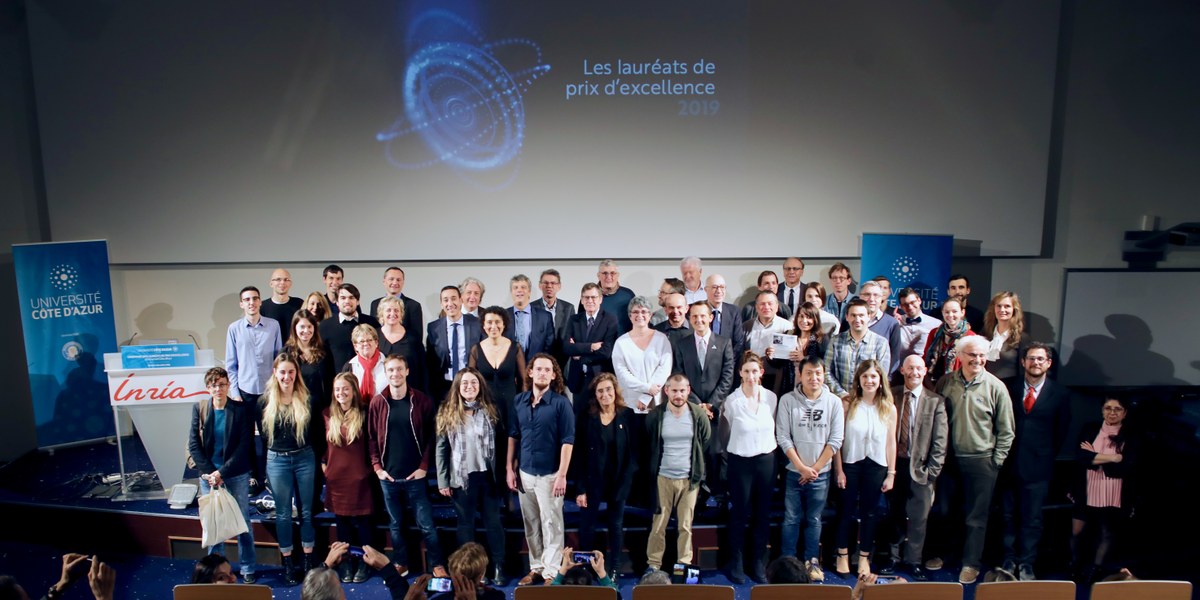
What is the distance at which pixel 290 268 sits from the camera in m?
6.31

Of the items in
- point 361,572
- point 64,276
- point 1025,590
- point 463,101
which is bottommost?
point 361,572

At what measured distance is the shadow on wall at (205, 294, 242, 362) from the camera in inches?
252

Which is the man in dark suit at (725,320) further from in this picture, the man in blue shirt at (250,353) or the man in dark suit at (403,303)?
the man in blue shirt at (250,353)

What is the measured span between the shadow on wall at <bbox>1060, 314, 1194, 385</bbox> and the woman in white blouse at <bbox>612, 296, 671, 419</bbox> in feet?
13.6

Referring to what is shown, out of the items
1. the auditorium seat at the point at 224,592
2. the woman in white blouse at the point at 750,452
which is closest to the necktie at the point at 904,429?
the woman in white blouse at the point at 750,452

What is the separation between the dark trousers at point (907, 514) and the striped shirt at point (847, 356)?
552 millimetres

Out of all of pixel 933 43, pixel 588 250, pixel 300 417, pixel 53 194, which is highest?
pixel 933 43

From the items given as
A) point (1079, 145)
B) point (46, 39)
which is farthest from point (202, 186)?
point (1079, 145)

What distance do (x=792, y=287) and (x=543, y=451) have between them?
268 centimetres

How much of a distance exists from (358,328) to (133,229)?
3.25 meters

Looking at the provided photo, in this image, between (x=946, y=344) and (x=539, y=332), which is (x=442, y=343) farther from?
(x=946, y=344)

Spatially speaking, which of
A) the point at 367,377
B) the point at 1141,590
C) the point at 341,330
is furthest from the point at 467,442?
the point at 1141,590

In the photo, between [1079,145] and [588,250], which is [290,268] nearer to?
[588,250]

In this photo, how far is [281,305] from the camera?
5402 mm
